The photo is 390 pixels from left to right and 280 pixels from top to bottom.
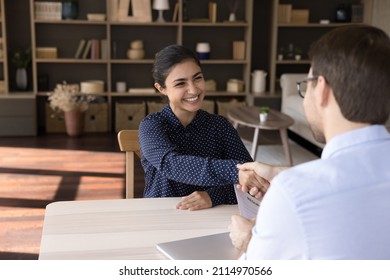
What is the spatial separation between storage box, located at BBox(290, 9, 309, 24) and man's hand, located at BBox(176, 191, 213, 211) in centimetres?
523

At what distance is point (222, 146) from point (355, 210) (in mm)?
1315

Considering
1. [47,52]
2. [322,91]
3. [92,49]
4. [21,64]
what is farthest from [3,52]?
[322,91]

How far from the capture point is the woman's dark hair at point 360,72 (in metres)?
1.04

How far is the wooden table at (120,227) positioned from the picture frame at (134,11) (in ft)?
15.5

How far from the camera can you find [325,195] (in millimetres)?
987

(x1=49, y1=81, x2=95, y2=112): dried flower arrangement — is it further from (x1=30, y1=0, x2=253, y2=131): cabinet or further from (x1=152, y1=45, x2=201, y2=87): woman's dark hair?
(x1=152, y1=45, x2=201, y2=87): woman's dark hair

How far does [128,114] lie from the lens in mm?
6453

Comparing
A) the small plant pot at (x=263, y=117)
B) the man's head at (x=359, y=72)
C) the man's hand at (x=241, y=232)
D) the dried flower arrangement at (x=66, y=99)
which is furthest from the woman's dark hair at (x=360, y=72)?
the dried flower arrangement at (x=66, y=99)

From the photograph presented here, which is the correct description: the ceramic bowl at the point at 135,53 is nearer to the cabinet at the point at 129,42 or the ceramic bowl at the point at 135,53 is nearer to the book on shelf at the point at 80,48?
the cabinet at the point at 129,42

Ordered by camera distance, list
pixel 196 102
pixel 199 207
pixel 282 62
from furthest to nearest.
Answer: pixel 282 62 → pixel 196 102 → pixel 199 207

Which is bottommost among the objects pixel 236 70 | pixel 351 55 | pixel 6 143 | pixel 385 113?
pixel 6 143

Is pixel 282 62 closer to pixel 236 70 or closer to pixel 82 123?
pixel 236 70

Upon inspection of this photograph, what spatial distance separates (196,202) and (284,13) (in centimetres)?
520
